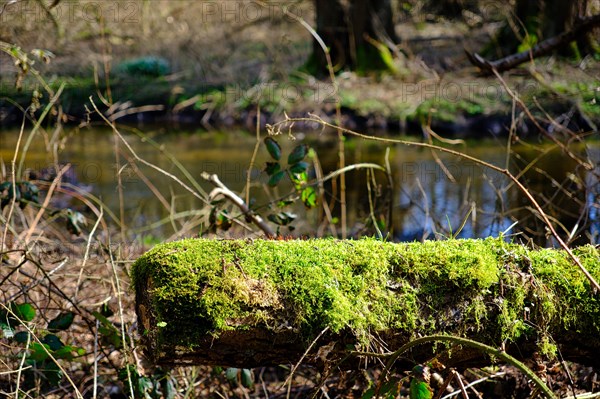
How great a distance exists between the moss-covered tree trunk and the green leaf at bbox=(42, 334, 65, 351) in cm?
1282

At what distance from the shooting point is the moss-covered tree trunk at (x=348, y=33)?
1527 centimetres

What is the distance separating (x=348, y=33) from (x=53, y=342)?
13.1 meters

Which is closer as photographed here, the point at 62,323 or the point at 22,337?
the point at 22,337

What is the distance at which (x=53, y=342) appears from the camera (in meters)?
2.95

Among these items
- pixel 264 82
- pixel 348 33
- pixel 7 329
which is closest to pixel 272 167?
pixel 7 329

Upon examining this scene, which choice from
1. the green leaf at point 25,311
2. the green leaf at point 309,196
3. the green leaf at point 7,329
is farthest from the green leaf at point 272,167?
the green leaf at point 7,329

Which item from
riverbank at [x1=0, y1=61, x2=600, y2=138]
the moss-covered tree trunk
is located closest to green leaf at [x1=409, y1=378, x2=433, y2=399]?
riverbank at [x1=0, y1=61, x2=600, y2=138]

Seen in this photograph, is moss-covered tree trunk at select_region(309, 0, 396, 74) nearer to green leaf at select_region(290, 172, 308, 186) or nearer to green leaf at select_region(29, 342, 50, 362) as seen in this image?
green leaf at select_region(290, 172, 308, 186)

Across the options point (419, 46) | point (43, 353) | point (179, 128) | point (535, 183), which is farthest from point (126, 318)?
point (419, 46)

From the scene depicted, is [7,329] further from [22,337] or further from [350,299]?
[350,299]

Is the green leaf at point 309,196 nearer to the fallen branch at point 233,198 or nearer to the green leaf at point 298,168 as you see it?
the green leaf at point 298,168

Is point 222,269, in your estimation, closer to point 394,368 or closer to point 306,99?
point 394,368

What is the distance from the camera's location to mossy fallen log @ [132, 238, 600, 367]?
2178mm

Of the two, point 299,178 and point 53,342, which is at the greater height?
point 299,178
